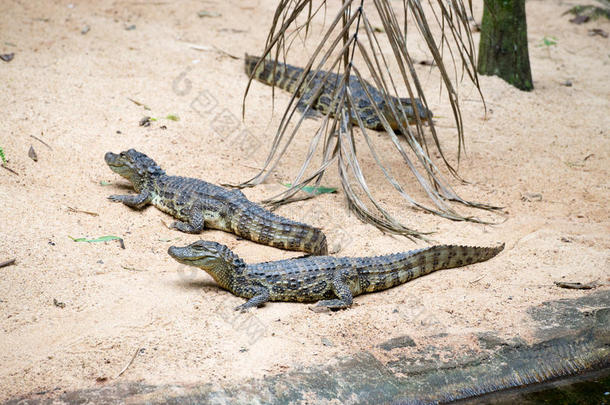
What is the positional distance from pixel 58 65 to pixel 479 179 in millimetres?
5674

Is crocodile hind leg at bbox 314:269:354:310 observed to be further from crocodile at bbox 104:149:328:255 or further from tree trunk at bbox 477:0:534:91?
tree trunk at bbox 477:0:534:91

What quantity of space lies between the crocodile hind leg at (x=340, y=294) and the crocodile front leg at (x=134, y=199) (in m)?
2.30

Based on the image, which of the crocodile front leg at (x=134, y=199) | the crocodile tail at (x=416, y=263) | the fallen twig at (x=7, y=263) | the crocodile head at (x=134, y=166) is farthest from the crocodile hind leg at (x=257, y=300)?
the crocodile head at (x=134, y=166)

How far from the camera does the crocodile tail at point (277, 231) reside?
5.37 m

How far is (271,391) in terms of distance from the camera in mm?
3338

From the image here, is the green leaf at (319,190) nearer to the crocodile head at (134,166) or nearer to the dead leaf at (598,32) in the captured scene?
the crocodile head at (134,166)

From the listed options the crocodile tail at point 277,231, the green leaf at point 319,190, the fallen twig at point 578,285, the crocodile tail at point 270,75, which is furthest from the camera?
the crocodile tail at point 270,75

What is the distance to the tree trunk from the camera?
28.1 feet

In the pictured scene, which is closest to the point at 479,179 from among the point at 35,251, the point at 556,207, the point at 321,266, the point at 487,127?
the point at 556,207

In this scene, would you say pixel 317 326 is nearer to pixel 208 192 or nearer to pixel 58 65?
pixel 208 192

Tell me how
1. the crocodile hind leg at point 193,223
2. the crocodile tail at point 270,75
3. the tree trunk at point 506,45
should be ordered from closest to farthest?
the crocodile hind leg at point 193,223 → the tree trunk at point 506,45 → the crocodile tail at point 270,75

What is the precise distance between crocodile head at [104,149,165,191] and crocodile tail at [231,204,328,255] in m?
1.13

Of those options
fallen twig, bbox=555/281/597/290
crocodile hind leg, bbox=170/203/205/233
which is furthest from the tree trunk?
crocodile hind leg, bbox=170/203/205/233

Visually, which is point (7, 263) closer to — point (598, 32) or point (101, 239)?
point (101, 239)
